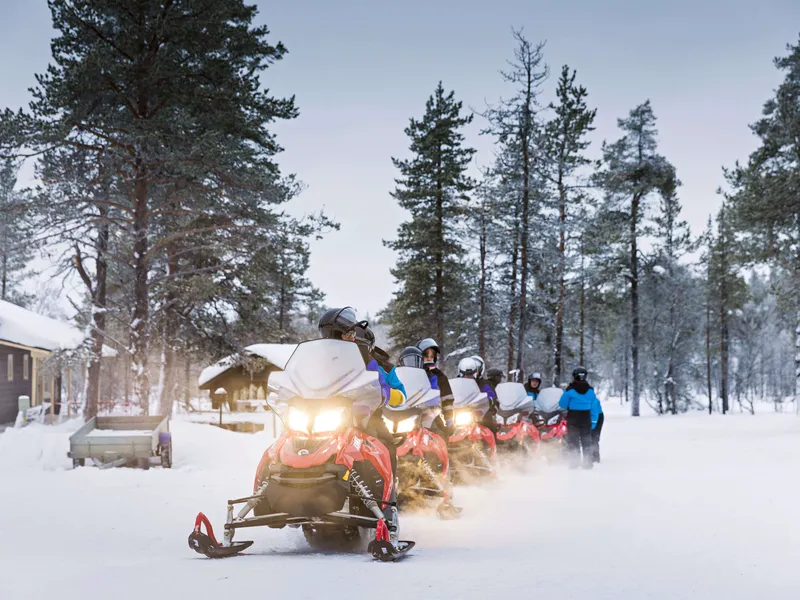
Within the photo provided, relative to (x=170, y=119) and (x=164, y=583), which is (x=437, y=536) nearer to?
(x=164, y=583)

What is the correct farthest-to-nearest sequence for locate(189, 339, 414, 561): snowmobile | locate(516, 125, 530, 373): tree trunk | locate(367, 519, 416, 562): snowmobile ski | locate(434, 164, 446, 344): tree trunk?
1. locate(434, 164, 446, 344): tree trunk
2. locate(516, 125, 530, 373): tree trunk
3. locate(189, 339, 414, 561): snowmobile
4. locate(367, 519, 416, 562): snowmobile ski

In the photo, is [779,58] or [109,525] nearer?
[109,525]

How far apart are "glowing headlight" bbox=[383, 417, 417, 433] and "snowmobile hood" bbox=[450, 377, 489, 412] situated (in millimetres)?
2214

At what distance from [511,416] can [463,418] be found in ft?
11.3

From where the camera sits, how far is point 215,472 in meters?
12.8

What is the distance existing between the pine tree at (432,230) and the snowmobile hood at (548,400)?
61.8 ft

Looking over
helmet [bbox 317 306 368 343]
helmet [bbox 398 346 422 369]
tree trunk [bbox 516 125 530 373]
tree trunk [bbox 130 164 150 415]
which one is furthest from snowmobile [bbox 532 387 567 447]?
tree trunk [bbox 516 125 530 373]

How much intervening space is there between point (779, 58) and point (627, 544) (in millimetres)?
26575

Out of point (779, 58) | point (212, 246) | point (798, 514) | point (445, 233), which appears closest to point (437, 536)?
point (798, 514)

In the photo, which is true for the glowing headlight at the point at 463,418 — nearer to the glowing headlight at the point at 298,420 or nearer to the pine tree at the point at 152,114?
the glowing headlight at the point at 298,420

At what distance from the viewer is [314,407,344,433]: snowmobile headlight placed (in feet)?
17.4

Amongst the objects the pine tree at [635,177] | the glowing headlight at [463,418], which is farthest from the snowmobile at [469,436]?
the pine tree at [635,177]

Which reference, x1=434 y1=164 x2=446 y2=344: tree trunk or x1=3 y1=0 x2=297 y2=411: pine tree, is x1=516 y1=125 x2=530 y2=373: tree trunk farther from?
x1=3 y1=0 x2=297 y2=411: pine tree

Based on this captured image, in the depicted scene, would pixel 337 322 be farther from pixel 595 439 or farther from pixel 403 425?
pixel 595 439
